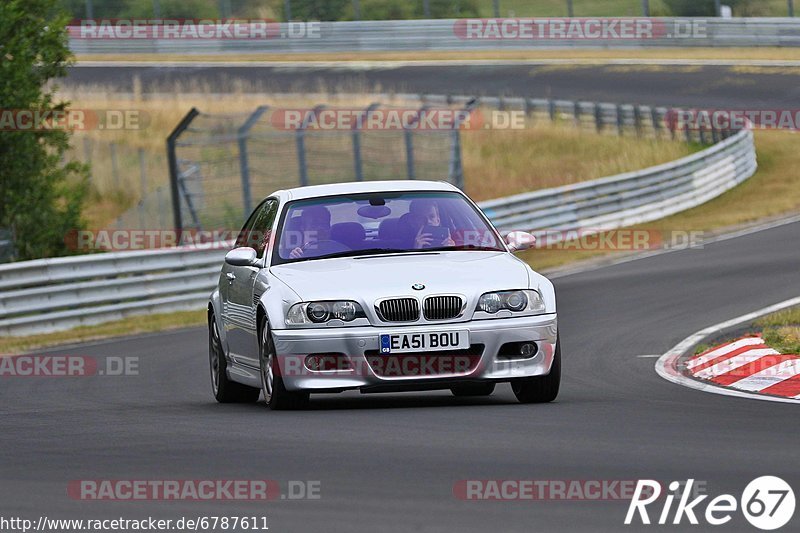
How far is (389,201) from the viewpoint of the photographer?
421 inches

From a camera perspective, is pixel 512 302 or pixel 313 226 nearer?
pixel 512 302

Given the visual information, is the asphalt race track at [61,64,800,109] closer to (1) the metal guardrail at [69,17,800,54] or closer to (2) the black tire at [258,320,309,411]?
(1) the metal guardrail at [69,17,800,54]

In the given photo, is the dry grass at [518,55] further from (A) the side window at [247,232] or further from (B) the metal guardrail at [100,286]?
(A) the side window at [247,232]

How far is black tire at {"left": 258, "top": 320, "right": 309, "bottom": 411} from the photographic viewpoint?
9719 mm

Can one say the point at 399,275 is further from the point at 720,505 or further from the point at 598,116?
the point at 598,116

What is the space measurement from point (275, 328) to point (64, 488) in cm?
293

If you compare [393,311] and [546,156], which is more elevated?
[393,311]

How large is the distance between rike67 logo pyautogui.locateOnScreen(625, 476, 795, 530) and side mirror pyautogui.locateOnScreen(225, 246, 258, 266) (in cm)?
455

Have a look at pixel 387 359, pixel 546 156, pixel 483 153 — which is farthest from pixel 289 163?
pixel 387 359

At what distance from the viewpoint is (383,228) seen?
10445 millimetres

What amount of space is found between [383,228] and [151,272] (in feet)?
37.5

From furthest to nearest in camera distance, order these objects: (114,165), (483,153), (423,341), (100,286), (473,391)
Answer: (483,153) < (114,165) < (100,286) < (473,391) < (423,341)

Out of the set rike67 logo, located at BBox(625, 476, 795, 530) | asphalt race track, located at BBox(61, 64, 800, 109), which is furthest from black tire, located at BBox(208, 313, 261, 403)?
asphalt race track, located at BBox(61, 64, 800, 109)

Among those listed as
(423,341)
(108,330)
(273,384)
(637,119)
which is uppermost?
(423,341)
